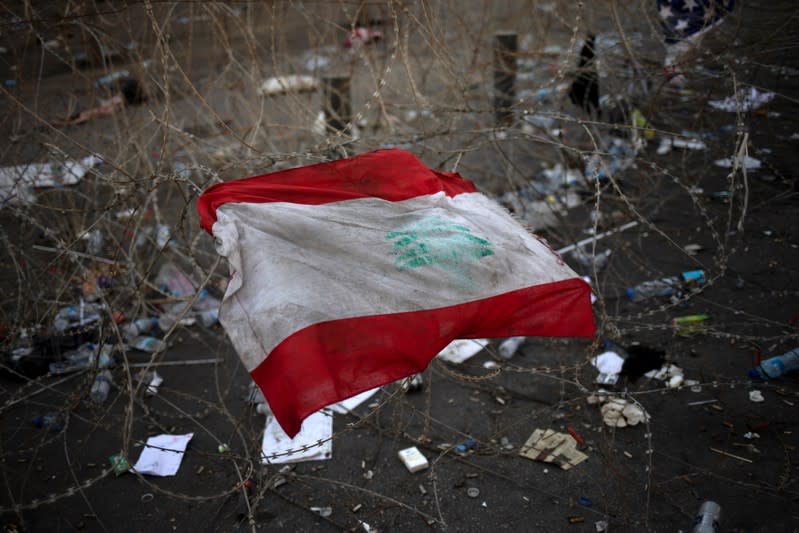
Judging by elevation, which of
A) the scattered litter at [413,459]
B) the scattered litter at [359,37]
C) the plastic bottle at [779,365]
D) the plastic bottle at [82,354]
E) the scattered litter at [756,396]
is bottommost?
the plastic bottle at [82,354]

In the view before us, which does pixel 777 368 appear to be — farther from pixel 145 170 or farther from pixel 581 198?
pixel 145 170

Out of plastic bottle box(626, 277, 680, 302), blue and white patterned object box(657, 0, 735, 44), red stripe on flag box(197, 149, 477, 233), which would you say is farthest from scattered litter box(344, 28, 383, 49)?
plastic bottle box(626, 277, 680, 302)

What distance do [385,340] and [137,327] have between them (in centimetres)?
242

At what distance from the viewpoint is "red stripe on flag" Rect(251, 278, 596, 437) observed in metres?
2.02

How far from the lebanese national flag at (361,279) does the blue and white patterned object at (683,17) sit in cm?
299

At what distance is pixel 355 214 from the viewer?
8.40 feet

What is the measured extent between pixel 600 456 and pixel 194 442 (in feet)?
6.64

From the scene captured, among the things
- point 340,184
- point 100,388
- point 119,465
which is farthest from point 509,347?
point 100,388

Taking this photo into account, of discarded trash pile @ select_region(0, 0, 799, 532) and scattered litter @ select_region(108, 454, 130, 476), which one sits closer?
discarded trash pile @ select_region(0, 0, 799, 532)

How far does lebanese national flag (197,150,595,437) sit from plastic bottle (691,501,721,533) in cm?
89

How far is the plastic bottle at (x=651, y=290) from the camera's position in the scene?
12.9ft

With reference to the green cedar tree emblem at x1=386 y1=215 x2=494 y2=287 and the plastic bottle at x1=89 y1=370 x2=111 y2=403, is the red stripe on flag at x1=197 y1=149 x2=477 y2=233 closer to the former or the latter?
the green cedar tree emblem at x1=386 y1=215 x2=494 y2=287

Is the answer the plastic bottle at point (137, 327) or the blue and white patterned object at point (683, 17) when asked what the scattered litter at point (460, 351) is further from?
the blue and white patterned object at point (683, 17)

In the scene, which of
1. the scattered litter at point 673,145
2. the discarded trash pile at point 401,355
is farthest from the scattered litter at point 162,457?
the scattered litter at point 673,145
